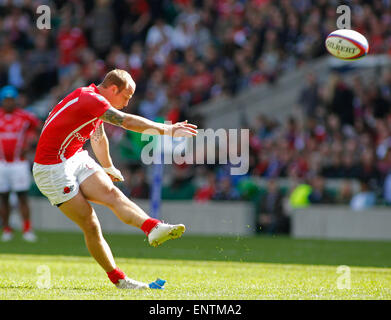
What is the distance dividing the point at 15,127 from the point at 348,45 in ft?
25.3

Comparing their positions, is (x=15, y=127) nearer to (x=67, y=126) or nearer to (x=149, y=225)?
(x=67, y=126)

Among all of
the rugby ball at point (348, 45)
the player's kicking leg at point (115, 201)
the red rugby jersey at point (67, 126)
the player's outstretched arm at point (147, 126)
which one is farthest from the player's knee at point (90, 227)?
the rugby ball at point (348, 45)

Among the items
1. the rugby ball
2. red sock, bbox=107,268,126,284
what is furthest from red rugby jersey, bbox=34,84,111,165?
the rugby ball

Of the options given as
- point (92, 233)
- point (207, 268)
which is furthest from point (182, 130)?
point (207, 268)

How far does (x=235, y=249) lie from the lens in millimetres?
15242

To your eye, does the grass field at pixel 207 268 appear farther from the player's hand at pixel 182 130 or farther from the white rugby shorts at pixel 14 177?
the player's hand at pixel 182 130

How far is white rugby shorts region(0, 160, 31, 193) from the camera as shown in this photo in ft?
55.6

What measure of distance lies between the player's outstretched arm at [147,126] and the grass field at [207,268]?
57.5 inches

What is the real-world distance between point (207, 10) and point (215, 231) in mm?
8719

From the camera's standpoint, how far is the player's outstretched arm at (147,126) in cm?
786

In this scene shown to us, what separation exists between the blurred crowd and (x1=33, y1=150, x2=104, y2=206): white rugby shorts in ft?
35.6

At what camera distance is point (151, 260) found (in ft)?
41.8
